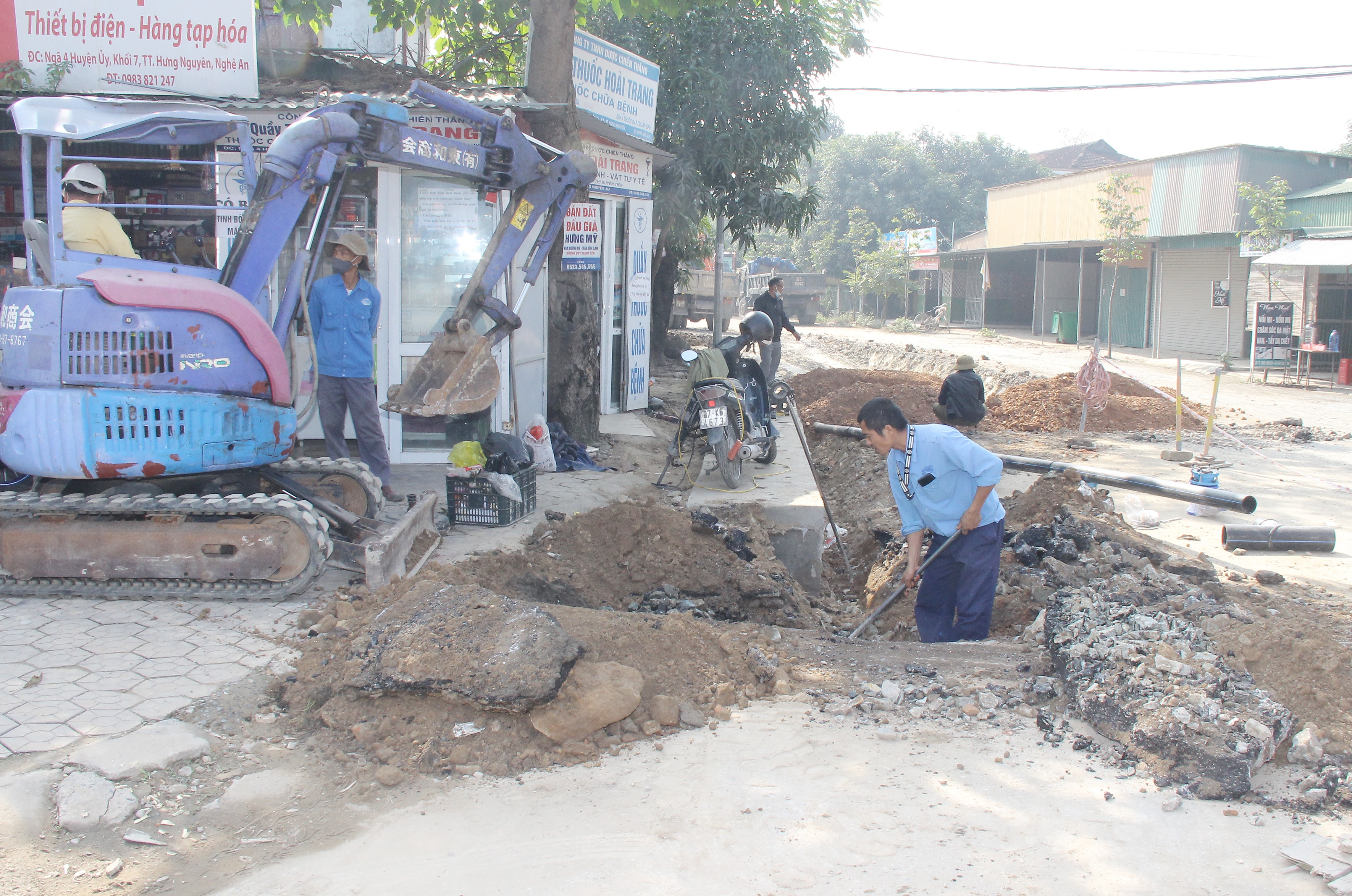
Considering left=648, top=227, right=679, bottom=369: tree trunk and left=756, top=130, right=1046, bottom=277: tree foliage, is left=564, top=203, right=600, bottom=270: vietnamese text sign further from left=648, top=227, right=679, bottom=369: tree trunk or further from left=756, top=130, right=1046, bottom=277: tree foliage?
left=756, top=130, right=1046, bottom=277: tree foliage

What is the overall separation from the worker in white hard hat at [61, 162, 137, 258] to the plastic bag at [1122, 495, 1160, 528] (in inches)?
287

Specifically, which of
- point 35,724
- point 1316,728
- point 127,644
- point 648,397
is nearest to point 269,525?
point 127,644

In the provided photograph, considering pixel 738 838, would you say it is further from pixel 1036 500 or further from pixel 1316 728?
pixel 1036 500

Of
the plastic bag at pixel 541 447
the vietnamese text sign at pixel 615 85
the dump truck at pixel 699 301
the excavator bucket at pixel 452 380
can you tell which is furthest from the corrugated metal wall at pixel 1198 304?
the excavator bucket at pixel 452 380

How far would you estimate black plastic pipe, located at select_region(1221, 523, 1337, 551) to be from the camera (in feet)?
23.8

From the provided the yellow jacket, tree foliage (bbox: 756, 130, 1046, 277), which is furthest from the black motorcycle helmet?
tree foliage (bbox: 756, 130, 1046, 277)

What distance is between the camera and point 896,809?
3.38 m

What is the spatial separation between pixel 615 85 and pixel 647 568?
6.85m

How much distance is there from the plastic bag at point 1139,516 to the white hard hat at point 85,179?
291 inches

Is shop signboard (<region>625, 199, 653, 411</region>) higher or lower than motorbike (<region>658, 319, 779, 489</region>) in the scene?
higher

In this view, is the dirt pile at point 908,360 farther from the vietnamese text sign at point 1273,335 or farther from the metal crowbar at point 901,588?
the metal crowbar at point 901,588

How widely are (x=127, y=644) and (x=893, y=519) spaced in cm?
591

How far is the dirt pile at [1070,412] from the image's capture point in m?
Answer: 13.3

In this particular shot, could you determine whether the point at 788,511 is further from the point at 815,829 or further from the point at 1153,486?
the point at 815,829
